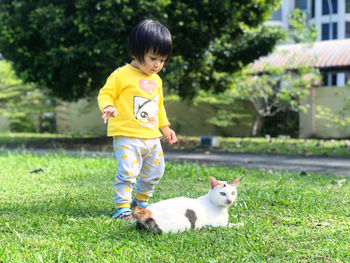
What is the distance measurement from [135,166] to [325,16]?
28.1m

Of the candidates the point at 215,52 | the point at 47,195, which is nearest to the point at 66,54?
the point at 215,52

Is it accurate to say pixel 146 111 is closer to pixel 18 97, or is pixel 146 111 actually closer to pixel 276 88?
pixel 276 88

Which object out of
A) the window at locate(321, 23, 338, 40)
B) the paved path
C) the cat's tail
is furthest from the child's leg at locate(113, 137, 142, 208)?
the window at locate(321, 23, 338, 40)

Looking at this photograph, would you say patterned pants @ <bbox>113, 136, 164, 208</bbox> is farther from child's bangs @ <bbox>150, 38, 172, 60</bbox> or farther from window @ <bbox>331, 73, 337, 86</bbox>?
window @ <bbox>331, 73, 337, 86</bbox>

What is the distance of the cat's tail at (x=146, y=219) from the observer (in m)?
2.23

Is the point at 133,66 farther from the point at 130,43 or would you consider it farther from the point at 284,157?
the point at 284,157

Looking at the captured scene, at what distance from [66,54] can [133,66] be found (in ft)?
20.8

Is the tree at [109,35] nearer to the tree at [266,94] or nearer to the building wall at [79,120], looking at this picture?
the tree at [266,94]

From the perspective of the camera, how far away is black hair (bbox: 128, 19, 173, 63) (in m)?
2.73

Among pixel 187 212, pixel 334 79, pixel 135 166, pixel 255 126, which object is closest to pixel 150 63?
pixel 135 166

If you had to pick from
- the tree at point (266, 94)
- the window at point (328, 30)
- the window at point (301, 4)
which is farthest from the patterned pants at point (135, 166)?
the window at point (301, 4)

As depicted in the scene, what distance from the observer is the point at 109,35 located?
8.90 metres

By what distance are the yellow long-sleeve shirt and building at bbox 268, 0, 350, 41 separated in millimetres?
25667

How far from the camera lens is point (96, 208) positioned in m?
3.12
